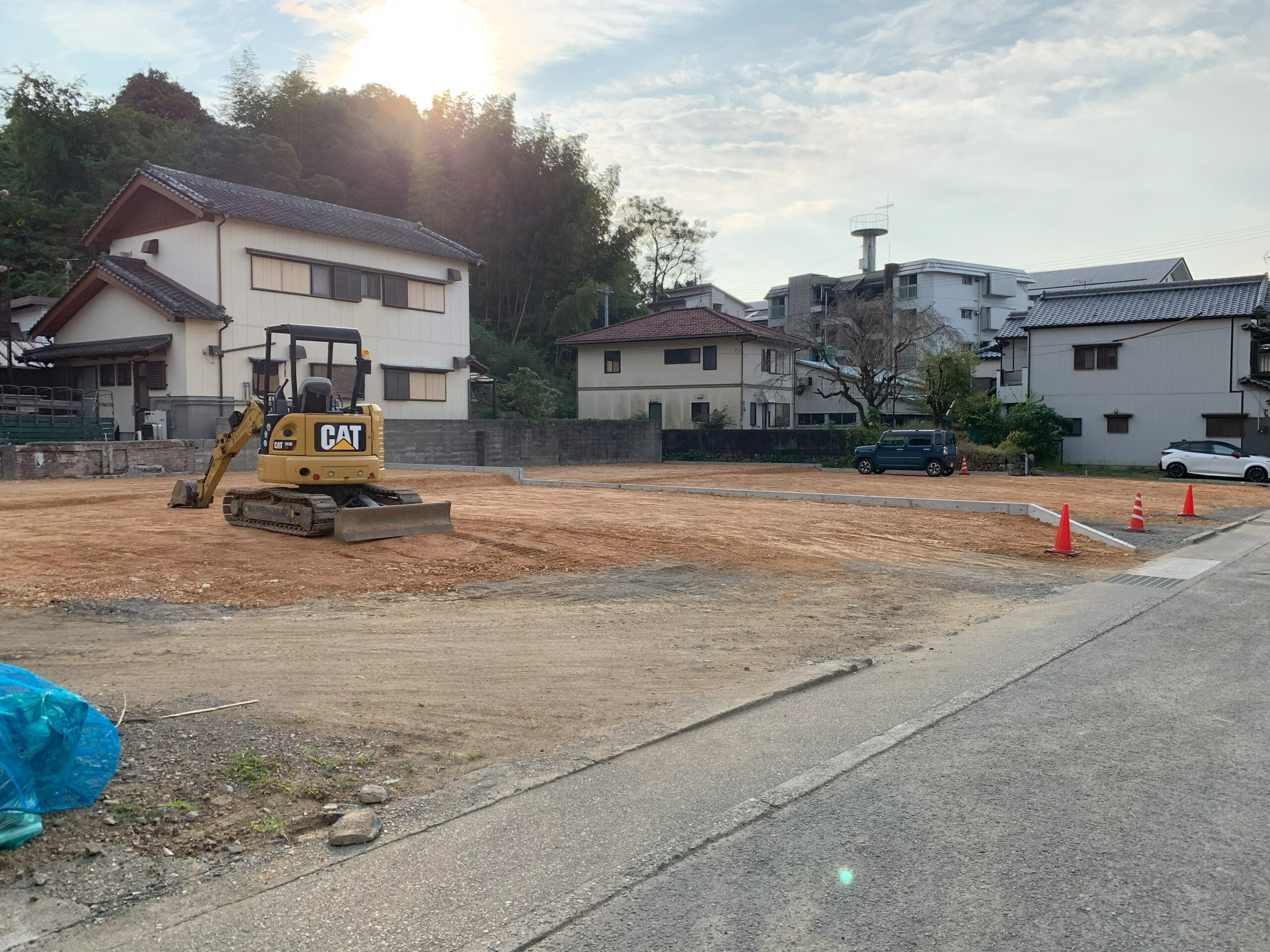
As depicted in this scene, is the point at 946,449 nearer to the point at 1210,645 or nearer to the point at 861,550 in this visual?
the point at 861,550

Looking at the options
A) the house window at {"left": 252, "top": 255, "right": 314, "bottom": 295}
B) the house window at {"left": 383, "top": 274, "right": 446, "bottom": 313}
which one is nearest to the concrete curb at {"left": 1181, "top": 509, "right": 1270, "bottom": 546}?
the house window at {"left": 252, "top": 255, "right": 314, "bottom": 295}

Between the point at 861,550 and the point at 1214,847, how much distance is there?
355 inches

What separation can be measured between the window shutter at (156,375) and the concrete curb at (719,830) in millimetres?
25757

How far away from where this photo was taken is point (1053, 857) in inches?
146

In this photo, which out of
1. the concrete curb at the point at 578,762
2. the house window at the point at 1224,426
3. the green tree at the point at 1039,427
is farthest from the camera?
the green tree at the point at 1039,427

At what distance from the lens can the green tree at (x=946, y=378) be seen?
117ft

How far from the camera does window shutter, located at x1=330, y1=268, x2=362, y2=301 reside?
96.8 ft

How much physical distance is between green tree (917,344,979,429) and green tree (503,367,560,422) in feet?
49.3

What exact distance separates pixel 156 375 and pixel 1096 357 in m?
33.1

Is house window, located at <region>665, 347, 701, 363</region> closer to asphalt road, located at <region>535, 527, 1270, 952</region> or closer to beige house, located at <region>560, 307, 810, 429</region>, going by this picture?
beige house, located at <region>560, 307, 810, 429</region>

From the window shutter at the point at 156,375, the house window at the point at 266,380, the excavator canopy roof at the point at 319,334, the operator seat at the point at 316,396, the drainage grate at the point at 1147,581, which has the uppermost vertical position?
the window shutter at the point at 156,375

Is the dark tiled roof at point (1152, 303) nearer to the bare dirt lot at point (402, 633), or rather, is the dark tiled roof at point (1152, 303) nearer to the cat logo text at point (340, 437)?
the bare dirt lot at point (402, 633)

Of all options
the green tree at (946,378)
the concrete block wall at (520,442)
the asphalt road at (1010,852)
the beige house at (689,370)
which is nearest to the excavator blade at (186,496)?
the concrete block wall at (520,442)

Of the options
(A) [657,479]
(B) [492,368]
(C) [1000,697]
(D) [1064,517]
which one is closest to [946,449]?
(A) [657,479]
